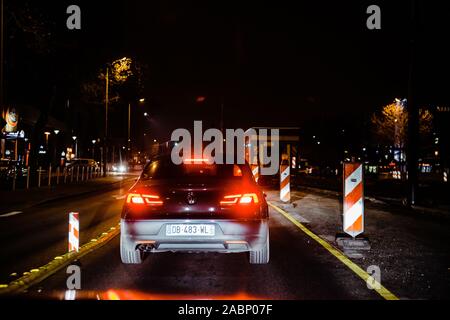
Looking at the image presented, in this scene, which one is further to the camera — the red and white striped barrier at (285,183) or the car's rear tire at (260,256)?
the red and white striped barrier at (285,183)

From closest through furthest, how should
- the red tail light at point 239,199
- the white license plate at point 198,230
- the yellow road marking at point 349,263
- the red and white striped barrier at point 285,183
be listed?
the yellow road marking at point 349,263, the white license plate at point 198,230, the red tail light at point 239,199, the red and white striped barrier at point 285,183

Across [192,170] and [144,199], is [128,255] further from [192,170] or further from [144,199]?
[192,170]

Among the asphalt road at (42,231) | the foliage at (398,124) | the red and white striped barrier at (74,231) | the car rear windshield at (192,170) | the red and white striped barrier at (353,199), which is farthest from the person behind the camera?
the foliage at (398,124)

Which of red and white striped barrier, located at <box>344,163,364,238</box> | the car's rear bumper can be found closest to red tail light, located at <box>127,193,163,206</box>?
the car's rear bumper

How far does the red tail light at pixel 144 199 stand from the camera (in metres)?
6.28

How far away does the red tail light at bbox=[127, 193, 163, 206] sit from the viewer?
247 inches

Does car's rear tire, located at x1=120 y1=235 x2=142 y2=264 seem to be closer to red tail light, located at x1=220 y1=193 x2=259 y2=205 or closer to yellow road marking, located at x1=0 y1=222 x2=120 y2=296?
yellow road marking, located at x1=0 y1=222 x2=120 y2=296

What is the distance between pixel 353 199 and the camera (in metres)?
8.51

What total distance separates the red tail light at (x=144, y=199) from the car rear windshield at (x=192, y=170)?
2.00ft

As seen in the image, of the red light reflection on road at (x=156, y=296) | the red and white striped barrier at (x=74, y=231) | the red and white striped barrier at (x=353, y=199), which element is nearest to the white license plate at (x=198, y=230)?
the red light reflection on road at (x=156, y=296)

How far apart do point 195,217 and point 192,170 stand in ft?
3.67

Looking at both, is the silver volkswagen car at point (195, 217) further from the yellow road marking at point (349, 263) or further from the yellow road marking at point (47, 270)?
the yellow road marking at point (349, 263)
